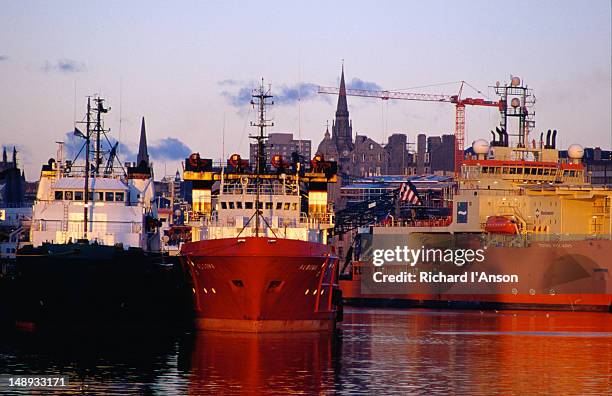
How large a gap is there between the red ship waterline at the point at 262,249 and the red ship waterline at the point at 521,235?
3160 centimetres

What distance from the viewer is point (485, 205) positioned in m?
115

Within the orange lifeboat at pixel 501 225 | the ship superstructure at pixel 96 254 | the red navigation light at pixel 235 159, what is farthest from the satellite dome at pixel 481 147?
the red navigation light at pixel 235 159

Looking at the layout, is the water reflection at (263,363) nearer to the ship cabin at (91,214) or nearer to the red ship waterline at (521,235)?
the ship cabin at (91,214)

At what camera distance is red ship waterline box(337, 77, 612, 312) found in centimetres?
10662

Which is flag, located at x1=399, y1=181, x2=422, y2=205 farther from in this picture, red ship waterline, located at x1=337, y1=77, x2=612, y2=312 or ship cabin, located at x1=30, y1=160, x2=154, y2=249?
ship cabin, located at x1=30, y1=160, x2=154, y2=249

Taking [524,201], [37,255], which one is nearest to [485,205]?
[524,201]

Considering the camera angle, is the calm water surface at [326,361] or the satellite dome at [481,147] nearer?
the calm water surface at [326,361]

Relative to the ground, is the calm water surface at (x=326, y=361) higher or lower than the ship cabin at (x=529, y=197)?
lower

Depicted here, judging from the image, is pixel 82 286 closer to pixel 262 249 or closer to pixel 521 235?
pixel 262 249

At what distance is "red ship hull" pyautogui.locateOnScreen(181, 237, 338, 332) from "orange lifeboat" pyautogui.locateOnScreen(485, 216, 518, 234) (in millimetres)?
40635

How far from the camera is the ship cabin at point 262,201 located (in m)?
74.1

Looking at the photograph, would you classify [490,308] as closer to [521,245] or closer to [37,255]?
[521,245]

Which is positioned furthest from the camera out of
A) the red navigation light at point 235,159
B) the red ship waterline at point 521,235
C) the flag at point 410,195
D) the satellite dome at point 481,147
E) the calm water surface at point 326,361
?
the flag at point 410,195

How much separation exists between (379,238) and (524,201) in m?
12.2
